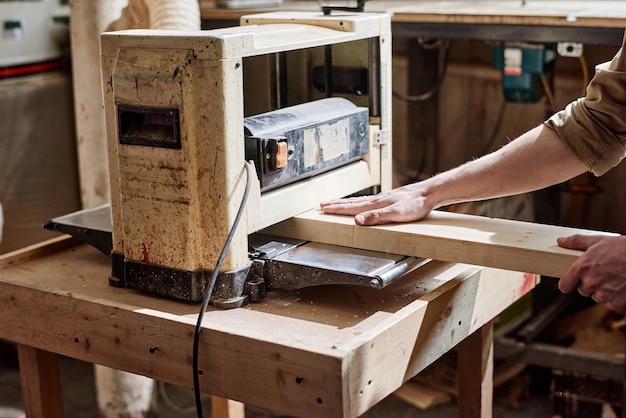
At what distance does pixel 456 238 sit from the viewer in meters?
1.37

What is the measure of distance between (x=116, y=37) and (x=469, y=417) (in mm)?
967

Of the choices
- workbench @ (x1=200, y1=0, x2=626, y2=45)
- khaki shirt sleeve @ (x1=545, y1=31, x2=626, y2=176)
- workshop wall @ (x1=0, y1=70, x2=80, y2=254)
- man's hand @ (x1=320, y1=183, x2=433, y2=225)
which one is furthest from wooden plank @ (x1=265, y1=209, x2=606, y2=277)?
workshop wall @ (x1=0, y1=70, x2=80, y2=254)

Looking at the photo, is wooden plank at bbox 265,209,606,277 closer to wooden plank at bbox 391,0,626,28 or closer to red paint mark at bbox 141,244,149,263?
red paint mark at bbox 141,244,149,263

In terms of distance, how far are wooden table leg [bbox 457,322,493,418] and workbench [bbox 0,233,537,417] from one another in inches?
4.9

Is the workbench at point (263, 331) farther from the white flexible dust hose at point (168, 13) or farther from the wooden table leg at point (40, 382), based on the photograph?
the white flexible dust hose at point (168, 13)

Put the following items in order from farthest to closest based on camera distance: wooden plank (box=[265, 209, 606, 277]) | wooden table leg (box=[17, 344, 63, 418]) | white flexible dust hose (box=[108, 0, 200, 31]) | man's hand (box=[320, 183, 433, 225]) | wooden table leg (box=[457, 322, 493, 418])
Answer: white flexible dust hose (box=[108, 0, 200, 31]) < wooden table leg (box=[457, 322, 493, 418]) < wooden table leg (box=[17, 344, 63, 418]) < man's hand (box=[320, 183, 433, 225]) < wooden plank (box=[265, 209, 606, 277])

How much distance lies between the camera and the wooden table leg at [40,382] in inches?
61.8

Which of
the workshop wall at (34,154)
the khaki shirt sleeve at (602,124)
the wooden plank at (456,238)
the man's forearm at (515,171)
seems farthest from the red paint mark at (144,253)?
the workshop wall at (34,154)

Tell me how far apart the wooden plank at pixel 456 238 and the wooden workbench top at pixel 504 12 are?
995 mm

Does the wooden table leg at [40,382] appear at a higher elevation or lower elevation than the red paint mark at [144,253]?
lower

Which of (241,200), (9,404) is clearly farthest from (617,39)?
(9,404)

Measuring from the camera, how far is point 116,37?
1.35 m

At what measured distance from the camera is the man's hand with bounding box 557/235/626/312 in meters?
1.27

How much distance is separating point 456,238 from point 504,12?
1.25 metres
